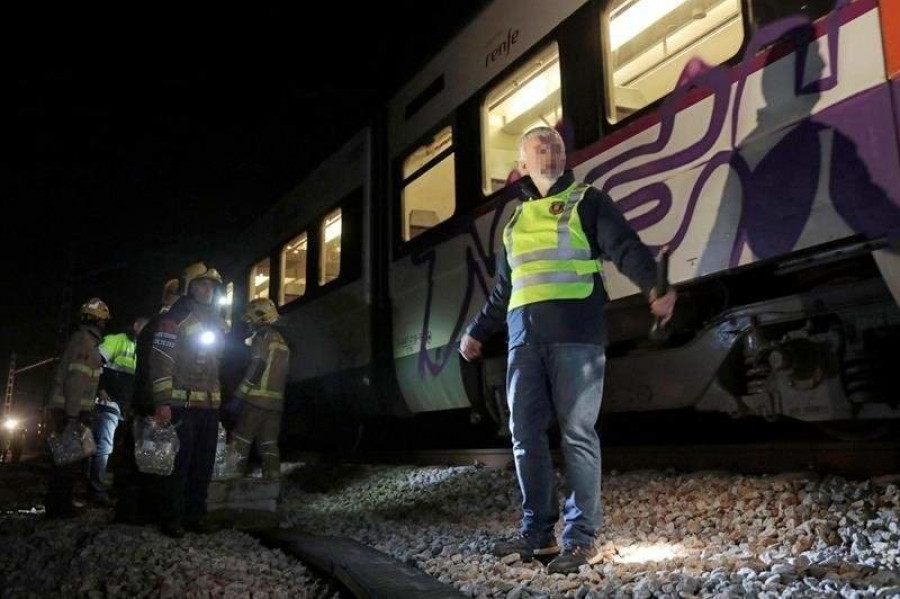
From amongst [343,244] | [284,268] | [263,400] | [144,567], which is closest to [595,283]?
[144,567]

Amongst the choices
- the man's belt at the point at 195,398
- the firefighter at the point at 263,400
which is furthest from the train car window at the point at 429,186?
the man's belt at the point at 195,398

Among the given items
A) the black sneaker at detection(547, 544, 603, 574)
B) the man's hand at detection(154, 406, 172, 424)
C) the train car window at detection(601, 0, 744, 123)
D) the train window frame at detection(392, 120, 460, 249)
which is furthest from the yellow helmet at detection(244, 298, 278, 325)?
the black sneaker at detection(547, 544, 603, 574)

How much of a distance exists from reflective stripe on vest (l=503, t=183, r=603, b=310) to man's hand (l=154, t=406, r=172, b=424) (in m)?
2.39

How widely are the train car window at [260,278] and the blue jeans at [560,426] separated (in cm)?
729

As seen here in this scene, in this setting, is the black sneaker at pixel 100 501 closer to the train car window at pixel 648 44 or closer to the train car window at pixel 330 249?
the train car window at pixel 330 249

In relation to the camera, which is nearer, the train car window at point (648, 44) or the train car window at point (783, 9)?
the train car window at point (783, 9)

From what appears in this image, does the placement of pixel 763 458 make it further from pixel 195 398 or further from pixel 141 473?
pixel 141 473

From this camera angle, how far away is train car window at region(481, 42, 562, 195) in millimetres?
4914

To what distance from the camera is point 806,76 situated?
320 centimetres

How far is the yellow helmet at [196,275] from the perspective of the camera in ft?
15.5

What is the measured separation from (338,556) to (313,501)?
10.0ft

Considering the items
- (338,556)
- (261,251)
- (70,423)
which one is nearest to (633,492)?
(338,556)

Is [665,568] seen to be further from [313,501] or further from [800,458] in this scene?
[313,501]

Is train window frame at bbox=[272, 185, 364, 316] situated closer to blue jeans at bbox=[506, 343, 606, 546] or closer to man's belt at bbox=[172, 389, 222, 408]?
man's belt at bbox=[172, 389, 222, 408]
